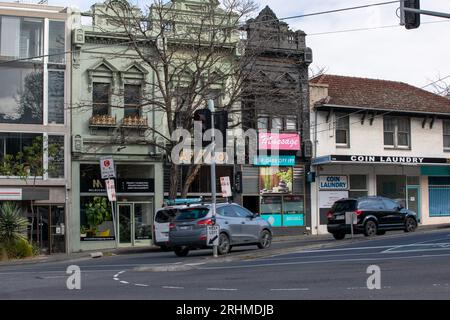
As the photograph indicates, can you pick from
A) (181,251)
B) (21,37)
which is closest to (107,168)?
(21,37)

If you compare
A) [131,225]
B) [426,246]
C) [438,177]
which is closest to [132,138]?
[131,225]

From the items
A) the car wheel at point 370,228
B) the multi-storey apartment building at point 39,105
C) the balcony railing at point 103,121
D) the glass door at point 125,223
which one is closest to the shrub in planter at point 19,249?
the multi-storey apartment building at point 39,105

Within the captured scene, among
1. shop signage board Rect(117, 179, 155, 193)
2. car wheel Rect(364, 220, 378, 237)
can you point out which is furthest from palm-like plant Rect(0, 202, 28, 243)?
car wheel Rect(364, 220, 378, 237)

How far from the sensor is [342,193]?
3859cm

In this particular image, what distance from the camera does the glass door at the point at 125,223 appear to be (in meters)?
33.2

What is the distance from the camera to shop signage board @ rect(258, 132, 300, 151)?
36562 millimetres

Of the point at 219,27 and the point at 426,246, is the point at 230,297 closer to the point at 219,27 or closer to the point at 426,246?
the point at 426,246

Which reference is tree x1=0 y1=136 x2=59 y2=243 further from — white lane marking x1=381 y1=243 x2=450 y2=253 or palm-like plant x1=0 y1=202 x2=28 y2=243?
white lane marking x1=381 y1=243 x2=450 y2=253

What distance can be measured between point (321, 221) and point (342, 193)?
7.13ft

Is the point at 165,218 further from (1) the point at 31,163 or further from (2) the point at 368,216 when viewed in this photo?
(2) the point at 368,216

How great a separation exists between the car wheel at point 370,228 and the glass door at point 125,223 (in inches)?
454

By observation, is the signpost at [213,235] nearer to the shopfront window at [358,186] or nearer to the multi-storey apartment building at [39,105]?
the multi-storey apartment building at [39,105]

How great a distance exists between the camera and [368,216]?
27766 mm

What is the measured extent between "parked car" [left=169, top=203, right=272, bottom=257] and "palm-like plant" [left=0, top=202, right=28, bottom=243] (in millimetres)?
8083
